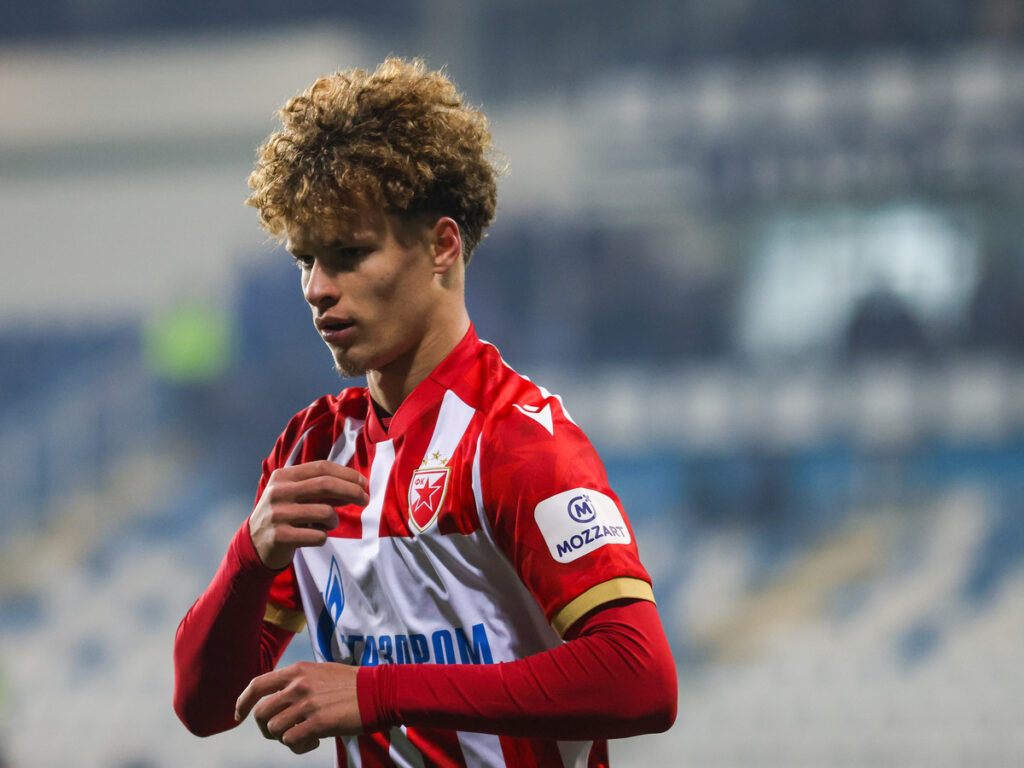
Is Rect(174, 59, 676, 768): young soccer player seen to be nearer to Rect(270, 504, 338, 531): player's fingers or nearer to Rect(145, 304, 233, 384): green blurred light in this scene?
Rect(270, 504, 338, 531): player's fingers

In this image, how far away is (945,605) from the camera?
9148mm

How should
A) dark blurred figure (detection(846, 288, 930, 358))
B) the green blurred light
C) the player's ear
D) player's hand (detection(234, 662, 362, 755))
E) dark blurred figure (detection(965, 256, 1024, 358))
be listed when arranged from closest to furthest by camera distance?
1. player's hand (detection(234, 662, 362, 755))
2. the player's ear
3. dark blurred figure (detection(965, 256, 1024, 358))
4. dark blurred figure (detection(846, 288, 930, 358))
5. the green blurred light

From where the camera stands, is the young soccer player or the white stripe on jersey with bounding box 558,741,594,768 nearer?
the young soccer player

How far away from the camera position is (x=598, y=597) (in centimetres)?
114

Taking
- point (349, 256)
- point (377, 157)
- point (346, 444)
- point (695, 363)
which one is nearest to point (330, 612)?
point (346, 444)

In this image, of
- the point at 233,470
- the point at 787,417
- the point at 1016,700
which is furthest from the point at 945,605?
the point at 233,470

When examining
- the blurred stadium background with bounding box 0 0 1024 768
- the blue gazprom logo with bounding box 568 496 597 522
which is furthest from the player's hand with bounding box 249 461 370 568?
the blurred stadium background with bounding box 0 0 1024 768

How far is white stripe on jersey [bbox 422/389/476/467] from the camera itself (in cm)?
129

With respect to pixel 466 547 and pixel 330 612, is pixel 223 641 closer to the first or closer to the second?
pixel 330 612

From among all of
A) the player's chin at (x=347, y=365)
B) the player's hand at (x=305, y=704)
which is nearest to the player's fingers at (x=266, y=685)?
the player's hand at (x=305, y=704)

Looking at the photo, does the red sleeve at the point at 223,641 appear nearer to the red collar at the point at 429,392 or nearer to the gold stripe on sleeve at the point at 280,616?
the gold stripe on sleeve at the point at 280,616

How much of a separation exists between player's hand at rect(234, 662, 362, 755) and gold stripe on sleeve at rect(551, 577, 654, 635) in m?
0.23

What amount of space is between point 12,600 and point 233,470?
92.2 inches

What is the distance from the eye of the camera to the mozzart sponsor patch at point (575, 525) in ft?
3.79
